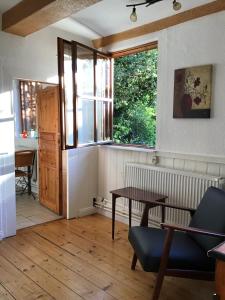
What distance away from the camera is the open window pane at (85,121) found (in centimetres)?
356

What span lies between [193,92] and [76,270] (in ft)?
6.70

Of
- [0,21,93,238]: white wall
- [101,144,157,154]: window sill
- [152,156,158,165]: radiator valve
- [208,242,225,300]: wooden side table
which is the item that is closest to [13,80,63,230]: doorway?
[0,21,93,238]: white wall

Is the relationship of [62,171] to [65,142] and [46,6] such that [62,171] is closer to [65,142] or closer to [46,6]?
[65,142]

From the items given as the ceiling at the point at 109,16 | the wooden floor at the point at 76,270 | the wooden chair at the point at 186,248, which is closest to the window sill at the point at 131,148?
the wooden floor at the point at 76,270

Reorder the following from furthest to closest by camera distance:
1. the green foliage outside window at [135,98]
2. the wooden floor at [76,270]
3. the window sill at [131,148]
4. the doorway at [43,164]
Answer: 1. the green foliage outside window at [135,98]
2. the doorway at [43,164]
3. the window sill at [131,148]
4. the wooden floor at [76,270]

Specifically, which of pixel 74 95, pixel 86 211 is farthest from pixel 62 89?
pixel 86 211

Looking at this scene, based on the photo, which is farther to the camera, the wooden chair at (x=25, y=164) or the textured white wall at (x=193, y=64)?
the wooden chair at (x=25, y=164)

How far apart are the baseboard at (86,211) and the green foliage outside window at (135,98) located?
40.5 inches

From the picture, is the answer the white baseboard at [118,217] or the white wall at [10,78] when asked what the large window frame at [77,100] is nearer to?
the white wall at [10,78]

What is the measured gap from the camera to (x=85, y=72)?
3570mm

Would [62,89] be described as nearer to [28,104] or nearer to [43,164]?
[43,164]

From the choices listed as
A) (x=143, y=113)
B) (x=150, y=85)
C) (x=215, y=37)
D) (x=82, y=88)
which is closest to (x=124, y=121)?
(x=143, y=113)

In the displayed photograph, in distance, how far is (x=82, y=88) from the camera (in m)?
3.52

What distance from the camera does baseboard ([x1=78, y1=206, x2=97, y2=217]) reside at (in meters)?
3.83
